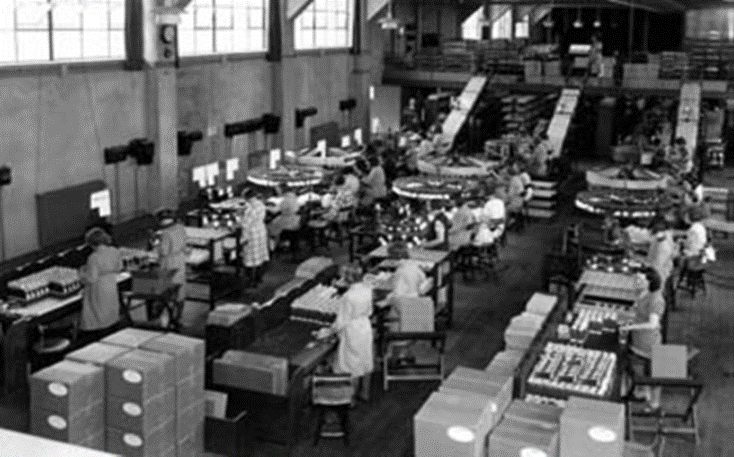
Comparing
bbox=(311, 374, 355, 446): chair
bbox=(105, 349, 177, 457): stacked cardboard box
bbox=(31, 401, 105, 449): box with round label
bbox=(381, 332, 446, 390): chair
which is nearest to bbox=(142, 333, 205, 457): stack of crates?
bbox=(105, 349, 177, 457): stacked cardboard box

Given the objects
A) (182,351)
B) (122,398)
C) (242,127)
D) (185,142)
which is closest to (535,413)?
(182,351)

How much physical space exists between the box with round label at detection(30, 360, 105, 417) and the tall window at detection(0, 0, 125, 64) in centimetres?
879

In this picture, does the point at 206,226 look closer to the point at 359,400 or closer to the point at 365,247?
the point at 365,247

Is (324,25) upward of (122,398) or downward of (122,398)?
upward

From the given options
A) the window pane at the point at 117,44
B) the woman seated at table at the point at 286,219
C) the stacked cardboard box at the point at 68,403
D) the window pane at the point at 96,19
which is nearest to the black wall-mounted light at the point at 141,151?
the window pane at the point at 117,44

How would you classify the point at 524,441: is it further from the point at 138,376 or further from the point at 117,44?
the point at 117,44

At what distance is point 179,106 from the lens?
75.0 ft

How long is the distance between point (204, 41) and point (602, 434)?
18813 millimetres

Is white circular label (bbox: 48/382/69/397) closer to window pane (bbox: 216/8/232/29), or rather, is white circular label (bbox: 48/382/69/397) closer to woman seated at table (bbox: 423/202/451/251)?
woman seated at table (bbox: 423/202/451/251)

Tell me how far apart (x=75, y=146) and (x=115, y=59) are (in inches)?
88.7


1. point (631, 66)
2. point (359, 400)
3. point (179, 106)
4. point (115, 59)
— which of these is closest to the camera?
point (359, 400)

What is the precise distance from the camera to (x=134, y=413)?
28.6 ft

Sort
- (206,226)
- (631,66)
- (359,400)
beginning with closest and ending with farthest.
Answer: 1. (359,400)
2. (206,226)
3. (631,66)

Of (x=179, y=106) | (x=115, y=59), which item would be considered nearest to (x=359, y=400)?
(x=115, y=59)
